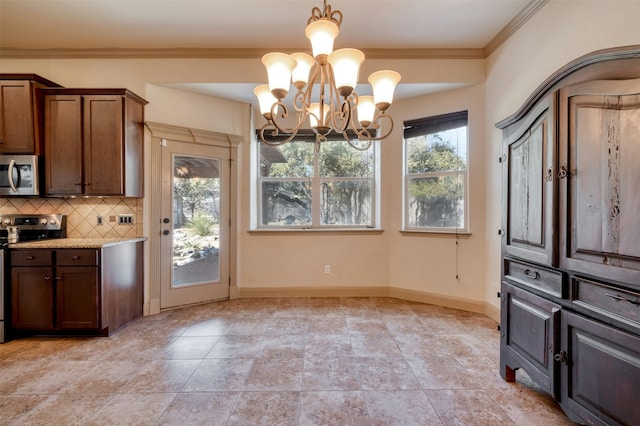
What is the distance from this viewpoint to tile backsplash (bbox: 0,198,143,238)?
124 inches

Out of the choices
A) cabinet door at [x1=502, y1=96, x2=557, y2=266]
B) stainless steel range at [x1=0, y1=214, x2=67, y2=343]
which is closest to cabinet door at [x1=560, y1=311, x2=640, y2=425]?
cabinet door at [x1=502, y1=96, x2=557, y2=266]

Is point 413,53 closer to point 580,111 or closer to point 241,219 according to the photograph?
point 580,111

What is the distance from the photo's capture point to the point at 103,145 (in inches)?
115

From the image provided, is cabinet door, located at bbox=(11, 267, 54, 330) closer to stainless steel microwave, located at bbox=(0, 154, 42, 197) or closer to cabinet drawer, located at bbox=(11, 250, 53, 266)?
cabinet drawer, located at bbox=(11, 250, 53, 266)

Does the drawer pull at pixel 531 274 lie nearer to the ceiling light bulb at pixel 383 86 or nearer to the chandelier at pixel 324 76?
the chandelier at pixel 324 76

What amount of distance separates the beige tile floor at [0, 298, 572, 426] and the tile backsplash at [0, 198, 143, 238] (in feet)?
3.44

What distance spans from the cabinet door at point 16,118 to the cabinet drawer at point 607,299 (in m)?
4.49

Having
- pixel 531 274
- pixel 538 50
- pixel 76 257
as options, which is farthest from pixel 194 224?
pixel 538 50

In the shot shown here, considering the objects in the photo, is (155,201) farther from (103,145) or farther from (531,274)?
(531,274)

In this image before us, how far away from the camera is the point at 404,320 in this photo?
3047mm

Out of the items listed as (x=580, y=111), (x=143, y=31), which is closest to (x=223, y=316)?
(x=143, y=31)

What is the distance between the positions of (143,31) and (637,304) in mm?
4252

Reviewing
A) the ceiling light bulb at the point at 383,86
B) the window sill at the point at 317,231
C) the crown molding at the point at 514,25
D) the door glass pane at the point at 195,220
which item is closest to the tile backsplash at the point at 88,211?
the door glass pane at the point at 195,220

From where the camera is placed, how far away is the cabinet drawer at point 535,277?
1.57 m
